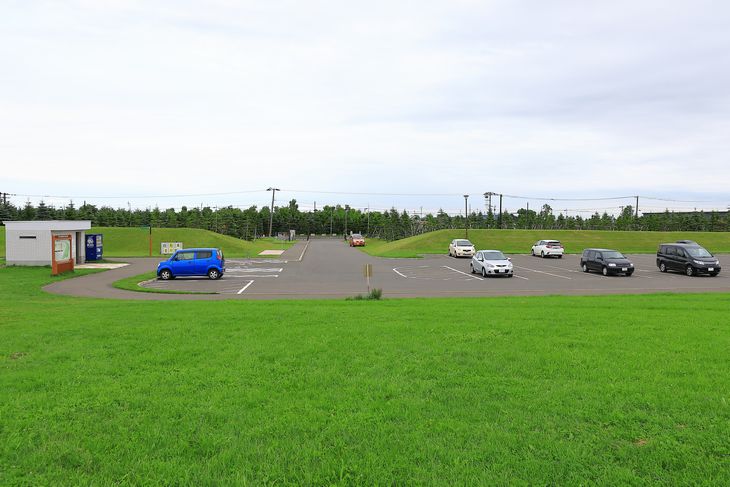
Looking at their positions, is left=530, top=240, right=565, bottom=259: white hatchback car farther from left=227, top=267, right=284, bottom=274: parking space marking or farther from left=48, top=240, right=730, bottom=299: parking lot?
left=227, top=267, right=284, bottom=274: parking space marking

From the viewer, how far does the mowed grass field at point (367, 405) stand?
148 inches

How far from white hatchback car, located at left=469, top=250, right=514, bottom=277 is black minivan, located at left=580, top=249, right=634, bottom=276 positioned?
5.37 meters

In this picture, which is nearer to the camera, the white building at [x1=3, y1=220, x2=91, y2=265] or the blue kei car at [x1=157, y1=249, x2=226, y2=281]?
the blue kei car at [x1=157, y1=249, x2=226, y2=281]

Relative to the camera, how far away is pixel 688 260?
27.4 metres

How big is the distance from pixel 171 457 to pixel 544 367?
15.0 feet

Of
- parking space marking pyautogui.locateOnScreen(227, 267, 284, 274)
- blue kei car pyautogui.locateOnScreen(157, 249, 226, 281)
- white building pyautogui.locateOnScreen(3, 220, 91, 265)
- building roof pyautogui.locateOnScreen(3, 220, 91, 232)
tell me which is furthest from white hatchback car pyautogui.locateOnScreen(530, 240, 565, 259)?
building roof pyautogui.locateOnScreen(3, 220, 91, 232)

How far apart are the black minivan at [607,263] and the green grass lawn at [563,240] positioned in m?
27.2

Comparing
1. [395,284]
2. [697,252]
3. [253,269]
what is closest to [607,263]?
[697,252]

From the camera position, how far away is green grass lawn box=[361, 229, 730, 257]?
60.3 m

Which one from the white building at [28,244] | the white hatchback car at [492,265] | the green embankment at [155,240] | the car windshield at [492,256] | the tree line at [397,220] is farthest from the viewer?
the tree line at [397,220]

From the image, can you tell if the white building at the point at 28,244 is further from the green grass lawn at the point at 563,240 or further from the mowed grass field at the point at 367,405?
the green grass lawn at the point at 563,240

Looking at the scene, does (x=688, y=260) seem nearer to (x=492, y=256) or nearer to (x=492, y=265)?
(x=492, y=256)

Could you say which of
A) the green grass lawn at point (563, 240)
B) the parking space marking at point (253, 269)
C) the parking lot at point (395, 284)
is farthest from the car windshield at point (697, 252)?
the green grass lawn at point (563, 240)

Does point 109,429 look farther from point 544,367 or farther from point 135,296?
point 135,296
